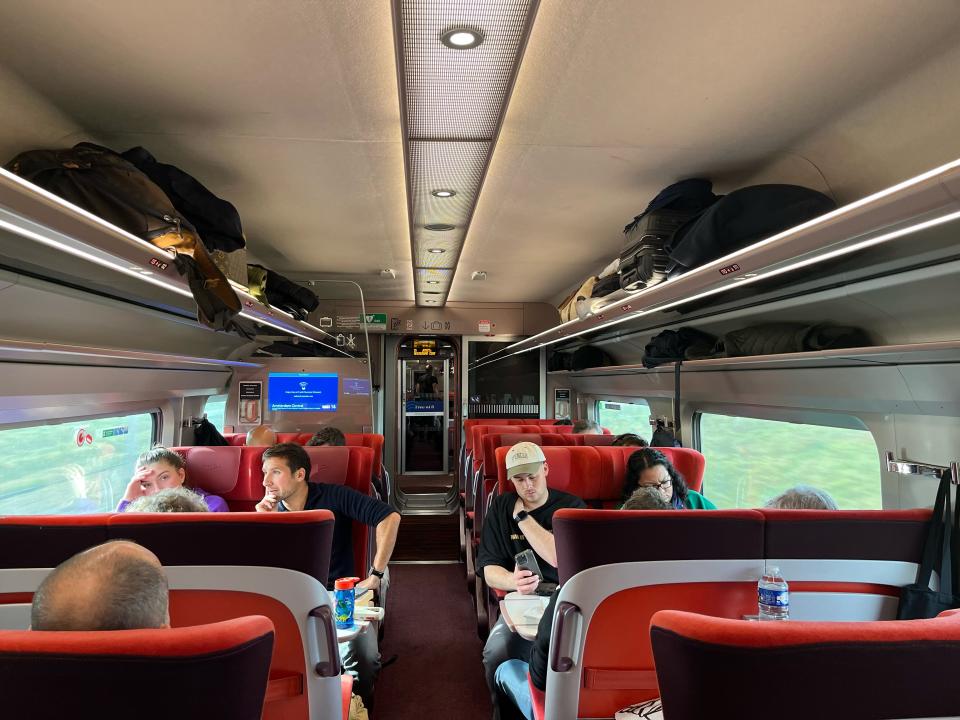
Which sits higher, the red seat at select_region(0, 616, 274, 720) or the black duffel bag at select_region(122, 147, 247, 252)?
the black duffel bag at select_region(122, 147, 247, 252)

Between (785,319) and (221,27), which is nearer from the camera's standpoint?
(221,27)

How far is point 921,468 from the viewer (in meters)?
2.64

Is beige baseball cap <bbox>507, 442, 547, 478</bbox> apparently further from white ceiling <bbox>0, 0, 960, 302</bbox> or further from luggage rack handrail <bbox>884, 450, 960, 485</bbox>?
luggage rack handrail <bbox>884, 450, 960, 485</bbox>

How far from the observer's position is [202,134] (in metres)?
2.76

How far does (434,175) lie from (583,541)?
2209mm

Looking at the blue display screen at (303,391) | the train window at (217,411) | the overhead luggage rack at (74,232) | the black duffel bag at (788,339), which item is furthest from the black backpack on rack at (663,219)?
the train window at (217,411)

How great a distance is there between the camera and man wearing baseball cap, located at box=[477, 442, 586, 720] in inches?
121

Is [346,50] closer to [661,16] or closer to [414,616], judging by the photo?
[661,16]

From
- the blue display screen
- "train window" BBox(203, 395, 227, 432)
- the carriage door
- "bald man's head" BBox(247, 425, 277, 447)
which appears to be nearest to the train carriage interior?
"bald man's head" BBox(247, 425, 277, 447)

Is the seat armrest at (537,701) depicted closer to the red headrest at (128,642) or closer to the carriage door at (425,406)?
the red headrest at (128,642)

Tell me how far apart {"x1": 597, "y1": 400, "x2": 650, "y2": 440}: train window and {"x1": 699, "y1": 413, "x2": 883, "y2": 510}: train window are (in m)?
1.38

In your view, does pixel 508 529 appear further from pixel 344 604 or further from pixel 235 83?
pixel 235 83

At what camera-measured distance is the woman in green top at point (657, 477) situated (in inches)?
142

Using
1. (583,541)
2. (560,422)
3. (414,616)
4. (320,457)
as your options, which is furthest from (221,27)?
(560,422)
